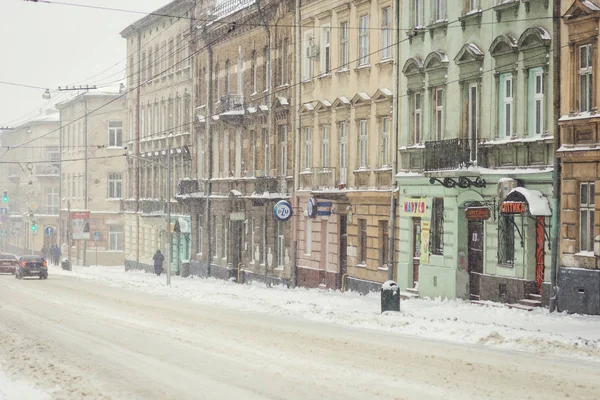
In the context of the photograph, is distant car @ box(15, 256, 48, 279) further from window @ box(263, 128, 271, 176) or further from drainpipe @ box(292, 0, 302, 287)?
drainpipe @ box(292, 0, 302, 287)

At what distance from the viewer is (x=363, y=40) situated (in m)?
41.9

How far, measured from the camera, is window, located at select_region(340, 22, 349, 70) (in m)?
43.4

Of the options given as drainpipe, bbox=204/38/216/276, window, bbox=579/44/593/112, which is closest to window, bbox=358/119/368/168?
window, bbox=579/44/593/112

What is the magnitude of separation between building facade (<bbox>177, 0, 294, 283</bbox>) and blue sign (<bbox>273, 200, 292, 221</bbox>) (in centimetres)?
201

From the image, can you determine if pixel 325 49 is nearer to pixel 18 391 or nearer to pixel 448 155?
pixel 448 155

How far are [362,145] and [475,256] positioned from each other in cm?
878

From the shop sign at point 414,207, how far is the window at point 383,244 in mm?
2250

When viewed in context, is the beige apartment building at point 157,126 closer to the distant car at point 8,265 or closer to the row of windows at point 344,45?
the distant car at point 8,265

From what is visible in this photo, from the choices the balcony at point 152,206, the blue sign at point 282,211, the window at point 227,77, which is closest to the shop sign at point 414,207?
the blue sign at point 282,211

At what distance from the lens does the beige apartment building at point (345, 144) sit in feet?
132

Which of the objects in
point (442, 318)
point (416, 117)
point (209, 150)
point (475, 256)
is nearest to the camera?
point (442, 318)

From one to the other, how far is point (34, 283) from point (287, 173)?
15.7m

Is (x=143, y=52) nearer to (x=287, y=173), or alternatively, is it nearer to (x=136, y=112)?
(x=136, y=112)

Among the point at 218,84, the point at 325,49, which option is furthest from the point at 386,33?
the point at 218,84
